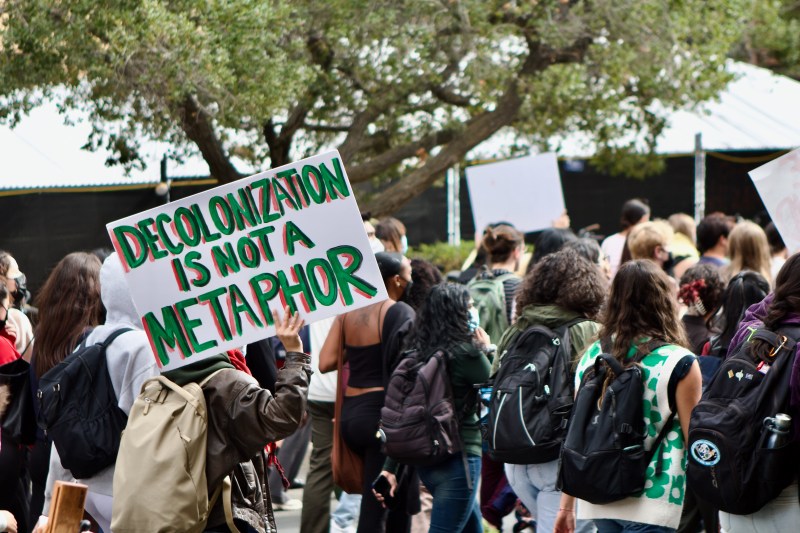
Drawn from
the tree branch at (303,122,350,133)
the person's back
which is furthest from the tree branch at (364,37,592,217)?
the person's back

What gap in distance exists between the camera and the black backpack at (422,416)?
568cm

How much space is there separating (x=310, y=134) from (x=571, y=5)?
2820 millimetres

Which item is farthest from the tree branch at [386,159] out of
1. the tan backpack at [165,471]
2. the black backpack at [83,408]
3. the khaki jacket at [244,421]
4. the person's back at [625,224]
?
the tan backpack at [165,471]

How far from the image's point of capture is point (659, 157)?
1284 cm

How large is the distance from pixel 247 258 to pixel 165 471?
0.82 m

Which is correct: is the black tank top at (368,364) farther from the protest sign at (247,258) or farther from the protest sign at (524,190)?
the protest sign at (524,190)

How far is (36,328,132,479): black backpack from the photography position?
14.0ft

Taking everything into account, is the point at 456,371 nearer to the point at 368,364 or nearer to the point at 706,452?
the point at 368,364

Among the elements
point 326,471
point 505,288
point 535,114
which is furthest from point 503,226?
point 535,114

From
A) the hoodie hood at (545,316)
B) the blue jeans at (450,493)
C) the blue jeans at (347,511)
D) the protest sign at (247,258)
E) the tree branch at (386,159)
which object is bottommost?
the blue jeans at (347,511)

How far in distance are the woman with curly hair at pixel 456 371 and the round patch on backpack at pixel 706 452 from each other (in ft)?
6.38

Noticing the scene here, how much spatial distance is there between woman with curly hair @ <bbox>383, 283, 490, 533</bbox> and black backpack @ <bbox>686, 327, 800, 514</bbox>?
77.0 inches

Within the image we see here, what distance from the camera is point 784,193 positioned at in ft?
15.7

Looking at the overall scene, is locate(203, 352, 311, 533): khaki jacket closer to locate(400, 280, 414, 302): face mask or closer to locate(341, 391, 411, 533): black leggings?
locate(341, 391, 411, 533): black leggings
